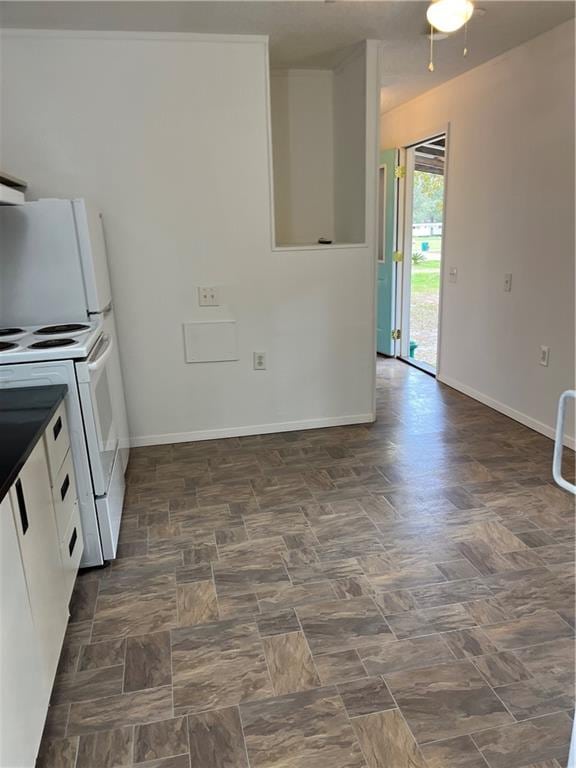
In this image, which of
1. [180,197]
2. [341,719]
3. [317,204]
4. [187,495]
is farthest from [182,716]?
[317,204]

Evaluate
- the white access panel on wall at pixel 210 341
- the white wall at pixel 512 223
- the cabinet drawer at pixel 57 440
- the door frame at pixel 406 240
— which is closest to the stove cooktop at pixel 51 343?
the cabinet drawer at pixel 57 440

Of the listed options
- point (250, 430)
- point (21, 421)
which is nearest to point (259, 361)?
point (250, 430)

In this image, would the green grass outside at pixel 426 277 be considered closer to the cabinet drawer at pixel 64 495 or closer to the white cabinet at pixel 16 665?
the cabinet drawer at pixel 64 495

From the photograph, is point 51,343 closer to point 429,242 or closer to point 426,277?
point 429,242

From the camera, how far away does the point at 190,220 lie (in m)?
3.47

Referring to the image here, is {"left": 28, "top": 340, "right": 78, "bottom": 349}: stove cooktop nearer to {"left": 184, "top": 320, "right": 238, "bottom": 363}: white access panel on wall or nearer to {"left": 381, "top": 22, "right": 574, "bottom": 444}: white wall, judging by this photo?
{"left": 184, "top": 320, "right": 238, "bottom": 363}: white access panel on wall

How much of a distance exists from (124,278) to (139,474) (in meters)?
1.25

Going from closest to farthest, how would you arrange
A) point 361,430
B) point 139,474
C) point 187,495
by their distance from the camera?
point 187,495 → point 139,474 → point 361,430

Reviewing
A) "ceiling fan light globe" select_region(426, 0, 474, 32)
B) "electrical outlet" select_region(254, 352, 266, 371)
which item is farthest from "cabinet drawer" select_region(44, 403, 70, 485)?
"ceiling fan light globe" select_region(426, 0, 474, 32)

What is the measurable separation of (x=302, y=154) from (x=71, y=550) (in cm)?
327

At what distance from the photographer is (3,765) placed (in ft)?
3.84

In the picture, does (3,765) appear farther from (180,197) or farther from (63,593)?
(180,197)

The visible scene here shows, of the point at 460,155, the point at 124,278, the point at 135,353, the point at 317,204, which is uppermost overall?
the point at 460,155

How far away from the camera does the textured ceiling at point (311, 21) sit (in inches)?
110
